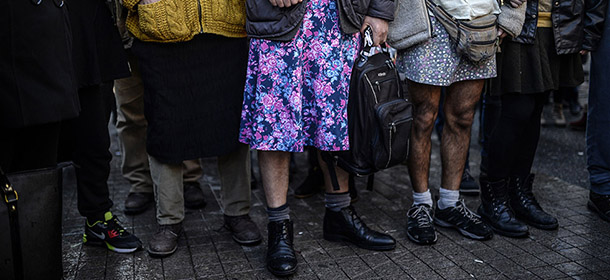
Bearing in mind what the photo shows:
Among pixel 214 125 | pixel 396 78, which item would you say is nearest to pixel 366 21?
pixel 396 78

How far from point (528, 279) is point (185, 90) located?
216 centimetres

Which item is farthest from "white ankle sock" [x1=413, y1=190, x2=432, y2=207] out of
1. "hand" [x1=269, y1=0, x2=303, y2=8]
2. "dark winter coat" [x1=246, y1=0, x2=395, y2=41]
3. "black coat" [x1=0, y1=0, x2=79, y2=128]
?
"black coat" [x1=0, y1=0, x2=79, y2=128]

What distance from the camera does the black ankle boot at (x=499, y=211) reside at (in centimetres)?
365

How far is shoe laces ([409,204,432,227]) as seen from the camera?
362 centimetres

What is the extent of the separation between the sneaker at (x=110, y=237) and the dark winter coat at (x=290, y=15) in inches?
57.5

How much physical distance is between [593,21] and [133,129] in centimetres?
322

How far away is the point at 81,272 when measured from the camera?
10.6 feet

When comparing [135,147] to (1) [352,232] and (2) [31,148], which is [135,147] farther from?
(1) [352,232]

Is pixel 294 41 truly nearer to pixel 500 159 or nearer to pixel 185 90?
pixel 185 90

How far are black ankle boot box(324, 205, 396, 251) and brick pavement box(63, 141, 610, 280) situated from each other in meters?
0.05

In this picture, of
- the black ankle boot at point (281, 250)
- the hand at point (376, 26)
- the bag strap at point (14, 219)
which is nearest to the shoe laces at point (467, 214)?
the black ankle boot at point (281, 250)

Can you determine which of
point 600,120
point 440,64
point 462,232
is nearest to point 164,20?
point 440,64

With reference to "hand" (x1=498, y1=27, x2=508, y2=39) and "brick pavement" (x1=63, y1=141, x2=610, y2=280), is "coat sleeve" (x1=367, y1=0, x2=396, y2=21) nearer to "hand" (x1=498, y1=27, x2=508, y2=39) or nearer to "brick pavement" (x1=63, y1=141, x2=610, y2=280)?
"hand" (x1=498, y1=27, x2=508, y2=39)

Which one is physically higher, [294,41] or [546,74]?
[294,41]
